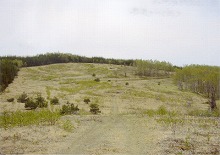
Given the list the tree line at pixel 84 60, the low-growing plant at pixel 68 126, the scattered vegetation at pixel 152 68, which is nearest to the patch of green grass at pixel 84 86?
the tree line at pixel 84 60

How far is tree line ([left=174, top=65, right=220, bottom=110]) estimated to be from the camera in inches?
1820

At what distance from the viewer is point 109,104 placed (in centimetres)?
4912

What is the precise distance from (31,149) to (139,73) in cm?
8200

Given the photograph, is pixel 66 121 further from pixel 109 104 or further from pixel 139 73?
pixel 139 73

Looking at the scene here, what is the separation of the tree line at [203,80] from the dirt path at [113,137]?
62.8 ft

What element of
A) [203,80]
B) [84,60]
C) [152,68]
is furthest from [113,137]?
[84,60]

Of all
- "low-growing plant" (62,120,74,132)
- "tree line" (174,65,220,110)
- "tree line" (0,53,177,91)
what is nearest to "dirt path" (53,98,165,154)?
"low-growing plant" (62,120,74,132)

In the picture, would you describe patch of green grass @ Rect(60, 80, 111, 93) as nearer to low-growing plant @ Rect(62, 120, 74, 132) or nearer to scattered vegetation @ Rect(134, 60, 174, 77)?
scattered vegetation @ Rect(134, 60, 174, 77)

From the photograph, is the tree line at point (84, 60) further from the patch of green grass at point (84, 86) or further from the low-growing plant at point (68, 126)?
the low-growing plant at point (68, 126)

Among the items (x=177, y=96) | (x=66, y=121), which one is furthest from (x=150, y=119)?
(x=177, y=96)

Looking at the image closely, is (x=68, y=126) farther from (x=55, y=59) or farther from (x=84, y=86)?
(x=55, y=59)

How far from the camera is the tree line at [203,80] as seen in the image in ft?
152

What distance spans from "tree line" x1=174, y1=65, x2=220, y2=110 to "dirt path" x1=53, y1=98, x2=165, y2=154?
19.1 metres

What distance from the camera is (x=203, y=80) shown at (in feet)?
173
